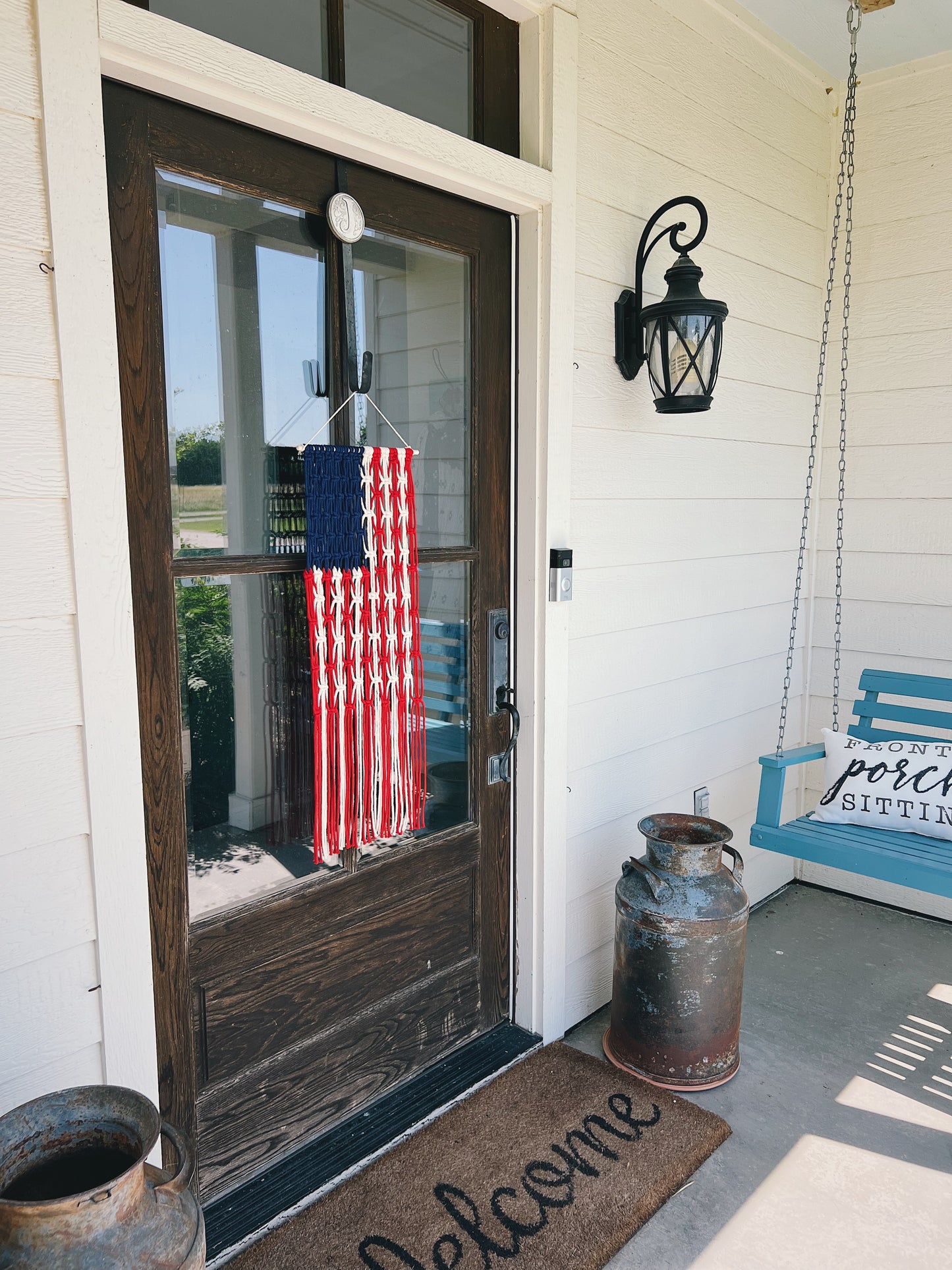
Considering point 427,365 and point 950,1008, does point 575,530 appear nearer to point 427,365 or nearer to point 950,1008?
point 427,365

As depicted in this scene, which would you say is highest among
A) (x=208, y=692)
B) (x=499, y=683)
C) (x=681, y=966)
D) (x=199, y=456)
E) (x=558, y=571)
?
(x=199, y=456)

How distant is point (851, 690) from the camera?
11.6 feet

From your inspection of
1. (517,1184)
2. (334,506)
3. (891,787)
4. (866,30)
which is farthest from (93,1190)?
(866,30)

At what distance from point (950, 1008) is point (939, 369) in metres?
2.10

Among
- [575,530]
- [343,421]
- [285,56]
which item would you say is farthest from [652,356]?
[285,56]

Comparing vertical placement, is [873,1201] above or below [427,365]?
below

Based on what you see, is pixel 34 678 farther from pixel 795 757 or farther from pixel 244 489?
pixel 795 757

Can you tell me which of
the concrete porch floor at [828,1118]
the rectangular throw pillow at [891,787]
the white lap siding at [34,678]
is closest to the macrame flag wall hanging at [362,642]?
the white lap siding at [34,678]

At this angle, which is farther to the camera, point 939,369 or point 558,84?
point 939,369

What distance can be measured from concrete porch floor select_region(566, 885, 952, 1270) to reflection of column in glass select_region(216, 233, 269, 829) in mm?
1201

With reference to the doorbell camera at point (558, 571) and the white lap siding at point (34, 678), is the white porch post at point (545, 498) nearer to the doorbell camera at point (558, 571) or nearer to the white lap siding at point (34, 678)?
the doorbell camera at point (558, 571)

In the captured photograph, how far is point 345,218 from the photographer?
1872 mm

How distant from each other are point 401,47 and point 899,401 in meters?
2.21

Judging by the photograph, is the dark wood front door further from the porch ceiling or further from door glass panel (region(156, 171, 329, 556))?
the porch ceiling
